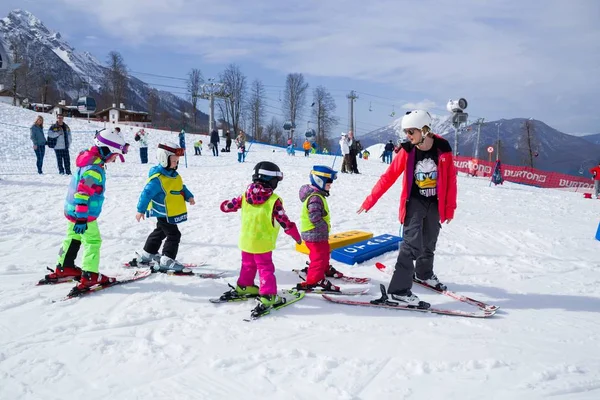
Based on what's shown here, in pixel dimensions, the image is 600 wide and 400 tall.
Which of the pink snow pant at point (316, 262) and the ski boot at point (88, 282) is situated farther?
the pink snow pant at point (316, 262)

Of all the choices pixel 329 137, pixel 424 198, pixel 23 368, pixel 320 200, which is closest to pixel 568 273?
pixel 424 198

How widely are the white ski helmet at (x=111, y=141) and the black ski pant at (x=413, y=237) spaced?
3.34 m

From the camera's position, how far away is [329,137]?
2753 inches

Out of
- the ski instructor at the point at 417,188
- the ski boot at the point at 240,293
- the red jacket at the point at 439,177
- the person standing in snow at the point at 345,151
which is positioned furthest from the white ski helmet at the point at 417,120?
the person standing in snow at the point at 345,151

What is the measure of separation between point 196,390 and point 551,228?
29.5ft

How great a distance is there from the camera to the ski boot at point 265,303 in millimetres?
3768

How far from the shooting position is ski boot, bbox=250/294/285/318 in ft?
12.4

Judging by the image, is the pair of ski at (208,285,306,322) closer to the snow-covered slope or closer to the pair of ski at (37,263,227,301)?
the snow-covered slope

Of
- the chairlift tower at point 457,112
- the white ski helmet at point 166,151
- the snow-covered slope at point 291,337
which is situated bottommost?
the snow-covered slope at point 291,337

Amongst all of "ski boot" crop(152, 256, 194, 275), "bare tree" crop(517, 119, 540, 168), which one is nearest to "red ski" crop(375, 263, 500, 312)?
"ski boot" crop(152, 256, 194, 275)

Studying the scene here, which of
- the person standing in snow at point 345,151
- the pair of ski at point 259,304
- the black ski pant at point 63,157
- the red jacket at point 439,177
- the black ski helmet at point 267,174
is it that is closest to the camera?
the pair of ski at point 259,304

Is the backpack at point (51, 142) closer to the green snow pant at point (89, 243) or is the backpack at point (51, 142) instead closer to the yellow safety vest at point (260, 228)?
the green snow pant at point (89, 243)

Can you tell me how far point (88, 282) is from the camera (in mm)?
4238

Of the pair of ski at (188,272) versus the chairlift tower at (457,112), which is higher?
the chairlift tower at (457,112)
